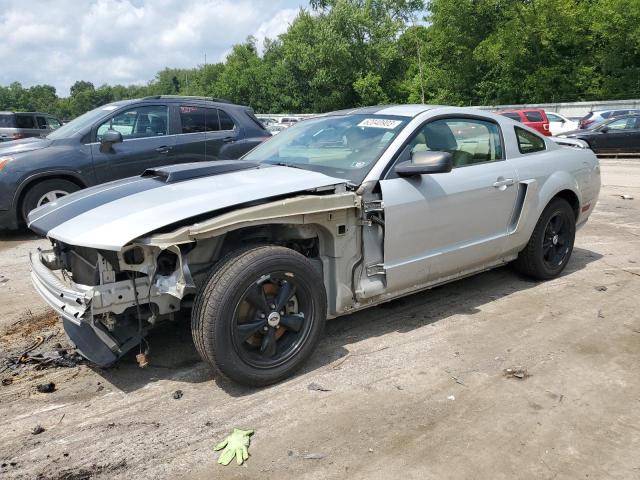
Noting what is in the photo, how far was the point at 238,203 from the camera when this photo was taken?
3.10m

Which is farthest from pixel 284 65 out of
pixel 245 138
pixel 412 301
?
pixel 412 301

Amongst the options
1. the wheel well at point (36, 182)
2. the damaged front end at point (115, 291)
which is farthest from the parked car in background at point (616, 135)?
the damaged front end at point (115, 291)

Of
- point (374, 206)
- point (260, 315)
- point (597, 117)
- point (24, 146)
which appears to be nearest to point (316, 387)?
point (260, 315)

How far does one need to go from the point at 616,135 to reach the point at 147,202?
18.6m

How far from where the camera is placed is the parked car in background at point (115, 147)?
7199 millimetres

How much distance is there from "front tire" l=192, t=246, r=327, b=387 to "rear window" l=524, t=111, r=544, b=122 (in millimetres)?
20569

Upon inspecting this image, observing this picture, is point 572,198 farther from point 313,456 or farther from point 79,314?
point 79,314

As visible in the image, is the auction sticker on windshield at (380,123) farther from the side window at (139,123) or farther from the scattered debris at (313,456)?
the side window at (139,123)

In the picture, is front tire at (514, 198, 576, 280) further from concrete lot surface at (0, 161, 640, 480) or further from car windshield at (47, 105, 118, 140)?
Answer: car windshield at (47, 105, 118, 140)

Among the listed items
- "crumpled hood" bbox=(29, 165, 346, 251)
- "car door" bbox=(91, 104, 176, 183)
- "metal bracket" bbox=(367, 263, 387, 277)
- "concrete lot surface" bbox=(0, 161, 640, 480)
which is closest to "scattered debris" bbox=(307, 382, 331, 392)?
"concrete lot surface" bbox=(0, 161, 640, 480)

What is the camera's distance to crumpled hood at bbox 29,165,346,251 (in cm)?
294

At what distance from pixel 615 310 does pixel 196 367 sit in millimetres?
3325

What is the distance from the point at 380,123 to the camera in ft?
13.6

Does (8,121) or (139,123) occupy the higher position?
(8,121)
